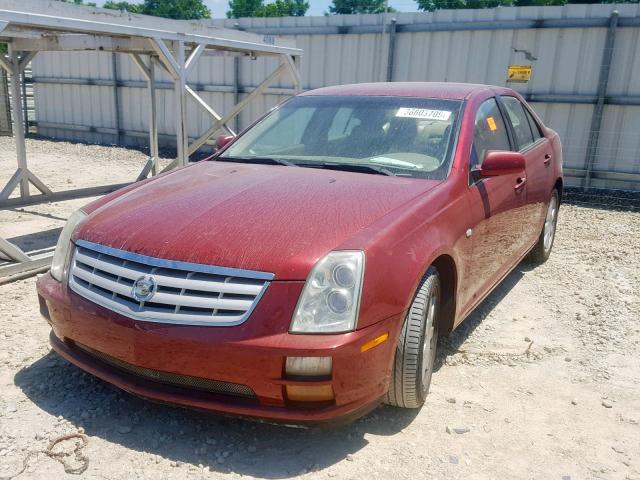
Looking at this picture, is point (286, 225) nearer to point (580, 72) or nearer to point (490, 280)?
point (490, 280)

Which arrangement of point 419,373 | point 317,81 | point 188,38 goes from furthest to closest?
1. point 317,81
2. point 188,38
3. point 419,373

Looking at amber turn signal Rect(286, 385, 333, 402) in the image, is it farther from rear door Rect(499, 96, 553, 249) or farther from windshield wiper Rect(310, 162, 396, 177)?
rear door Rect(499, 96, 553, 249)

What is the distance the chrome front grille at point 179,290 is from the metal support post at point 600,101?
8.51 m

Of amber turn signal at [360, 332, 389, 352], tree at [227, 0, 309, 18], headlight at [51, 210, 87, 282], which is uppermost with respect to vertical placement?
tree at [227, 0, 309, 18]

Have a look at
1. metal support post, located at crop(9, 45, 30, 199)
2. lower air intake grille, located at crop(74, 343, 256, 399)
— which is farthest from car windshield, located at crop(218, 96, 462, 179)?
metal support post, located at crop(9, 45, 30, 199)

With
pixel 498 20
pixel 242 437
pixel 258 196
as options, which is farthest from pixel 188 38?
pixel 498 20

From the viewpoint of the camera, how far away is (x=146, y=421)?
9.19 feet

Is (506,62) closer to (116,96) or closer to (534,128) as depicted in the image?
(534,128)

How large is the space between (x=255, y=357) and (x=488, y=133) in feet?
7.91

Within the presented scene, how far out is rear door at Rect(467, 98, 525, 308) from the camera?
3.43 m

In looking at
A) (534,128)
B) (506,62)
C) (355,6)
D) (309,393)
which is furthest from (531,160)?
(355,6)

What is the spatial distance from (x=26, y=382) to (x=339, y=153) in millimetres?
2166

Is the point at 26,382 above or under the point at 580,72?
under

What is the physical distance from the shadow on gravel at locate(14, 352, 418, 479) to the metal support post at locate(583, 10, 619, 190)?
25.6ft
